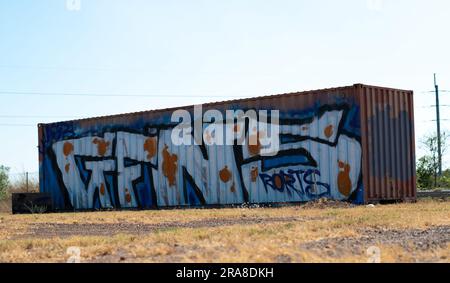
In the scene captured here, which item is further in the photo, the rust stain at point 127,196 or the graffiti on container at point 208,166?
the rust stain at point 127,196

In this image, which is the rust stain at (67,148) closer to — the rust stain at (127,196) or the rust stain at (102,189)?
the rust stain at (102,189)

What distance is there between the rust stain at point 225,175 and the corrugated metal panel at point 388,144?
4.33 m

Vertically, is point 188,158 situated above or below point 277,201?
above

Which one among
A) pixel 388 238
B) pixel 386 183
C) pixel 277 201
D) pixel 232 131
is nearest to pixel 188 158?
pixel 232 131

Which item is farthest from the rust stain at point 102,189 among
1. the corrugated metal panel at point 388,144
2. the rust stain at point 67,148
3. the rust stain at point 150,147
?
the corrugated metal panel at point 388,144

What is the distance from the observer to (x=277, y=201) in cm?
1814

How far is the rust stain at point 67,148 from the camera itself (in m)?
23.8

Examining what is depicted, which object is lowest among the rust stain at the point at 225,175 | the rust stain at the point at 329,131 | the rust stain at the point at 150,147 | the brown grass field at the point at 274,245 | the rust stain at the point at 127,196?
the rust stain at the point at 127,196

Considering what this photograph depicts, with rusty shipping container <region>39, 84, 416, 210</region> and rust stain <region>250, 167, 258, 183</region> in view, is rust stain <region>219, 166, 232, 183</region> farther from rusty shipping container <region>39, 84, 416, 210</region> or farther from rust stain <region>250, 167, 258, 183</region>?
rust stain <region>250, 167, 258, 183</region>

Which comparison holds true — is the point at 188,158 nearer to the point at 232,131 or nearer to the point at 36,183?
the point at 232,131

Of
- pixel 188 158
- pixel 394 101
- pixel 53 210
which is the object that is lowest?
pixel 53 210

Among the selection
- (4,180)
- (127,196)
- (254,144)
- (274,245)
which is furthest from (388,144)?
(4,180)
